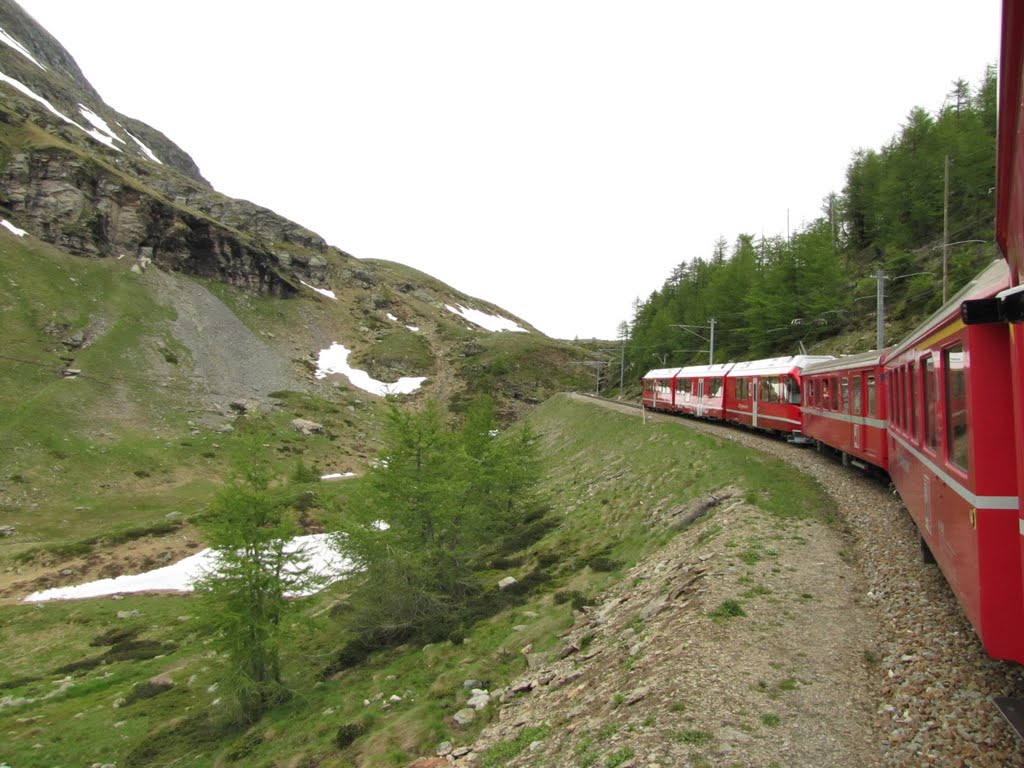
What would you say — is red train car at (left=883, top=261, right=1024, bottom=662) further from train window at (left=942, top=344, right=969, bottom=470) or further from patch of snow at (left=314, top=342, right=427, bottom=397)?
patch of snow at (left=314, top=342, right=427, bottom=397)

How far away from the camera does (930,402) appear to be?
829cm

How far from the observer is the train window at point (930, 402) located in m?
7.89

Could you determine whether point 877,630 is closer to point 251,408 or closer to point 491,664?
point 491,664

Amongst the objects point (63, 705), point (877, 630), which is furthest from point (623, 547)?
point (63, 705)

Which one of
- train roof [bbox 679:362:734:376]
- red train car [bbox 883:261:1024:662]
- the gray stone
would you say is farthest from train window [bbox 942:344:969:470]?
train roof [bbox 679:362:734:376]

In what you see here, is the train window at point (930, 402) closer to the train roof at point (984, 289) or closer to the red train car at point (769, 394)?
the train roof at point (984, 289)

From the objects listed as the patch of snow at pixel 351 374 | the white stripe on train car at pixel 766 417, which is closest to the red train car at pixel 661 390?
the white stripe on train car at pixel 766 417

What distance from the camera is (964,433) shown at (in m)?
6.11

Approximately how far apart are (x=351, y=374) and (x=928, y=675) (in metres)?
94.4

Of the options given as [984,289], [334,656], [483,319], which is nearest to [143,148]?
[483,319]

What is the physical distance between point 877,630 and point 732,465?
11026 mm

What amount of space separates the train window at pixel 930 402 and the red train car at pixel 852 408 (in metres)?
7.14

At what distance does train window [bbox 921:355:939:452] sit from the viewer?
25.9 ft

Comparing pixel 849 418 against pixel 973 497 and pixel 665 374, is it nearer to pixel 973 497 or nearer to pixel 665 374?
pixel 973 497
